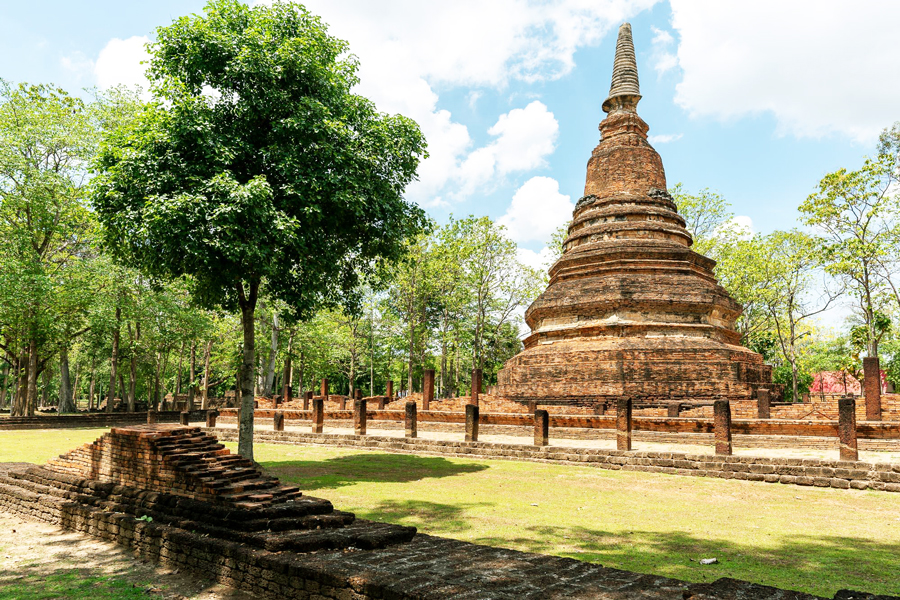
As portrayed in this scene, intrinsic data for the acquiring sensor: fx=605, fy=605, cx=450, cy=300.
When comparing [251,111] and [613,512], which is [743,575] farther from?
[251,111]

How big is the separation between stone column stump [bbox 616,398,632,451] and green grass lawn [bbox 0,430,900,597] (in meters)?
1.12

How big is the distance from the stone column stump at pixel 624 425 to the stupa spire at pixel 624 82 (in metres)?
17.4

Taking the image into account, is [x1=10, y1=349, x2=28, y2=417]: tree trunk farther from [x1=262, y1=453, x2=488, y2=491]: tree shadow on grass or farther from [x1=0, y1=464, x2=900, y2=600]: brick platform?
[x1=0, y1=464, x2=900, y2=600]: brick platform

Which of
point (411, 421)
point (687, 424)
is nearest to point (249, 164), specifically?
point (411, 421)

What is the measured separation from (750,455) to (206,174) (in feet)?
39.1

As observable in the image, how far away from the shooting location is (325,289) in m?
12.8

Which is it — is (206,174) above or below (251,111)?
below

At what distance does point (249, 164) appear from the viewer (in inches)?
452

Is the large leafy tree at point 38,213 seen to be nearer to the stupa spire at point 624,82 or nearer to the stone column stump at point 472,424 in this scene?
the stone column stump at point 472,424

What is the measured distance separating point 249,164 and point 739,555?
395 inches


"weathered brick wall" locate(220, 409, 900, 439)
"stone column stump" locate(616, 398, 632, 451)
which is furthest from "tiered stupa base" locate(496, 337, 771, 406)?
"stone column stump" locate(616, 398, 632, 451)

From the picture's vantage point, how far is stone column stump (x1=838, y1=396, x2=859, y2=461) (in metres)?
11.1

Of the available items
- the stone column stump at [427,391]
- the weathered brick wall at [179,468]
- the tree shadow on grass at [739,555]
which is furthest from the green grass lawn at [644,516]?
the stone column stump at [427,391]

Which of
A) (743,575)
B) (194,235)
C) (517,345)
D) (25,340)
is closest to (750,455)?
(743,575)
